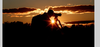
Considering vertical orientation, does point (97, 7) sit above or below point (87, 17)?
above

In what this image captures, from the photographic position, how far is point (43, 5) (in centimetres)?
349

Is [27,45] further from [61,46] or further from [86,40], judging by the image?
[86,40]

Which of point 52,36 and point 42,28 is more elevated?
point 42,28

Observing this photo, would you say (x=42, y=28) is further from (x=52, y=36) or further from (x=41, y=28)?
(x=52, y=36)

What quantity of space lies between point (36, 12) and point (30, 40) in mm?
905

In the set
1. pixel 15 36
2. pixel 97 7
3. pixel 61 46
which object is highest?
pixel 97 7

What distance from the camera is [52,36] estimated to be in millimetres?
3486

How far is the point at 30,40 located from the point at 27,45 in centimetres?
19

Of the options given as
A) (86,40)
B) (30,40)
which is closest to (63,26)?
(86,40)

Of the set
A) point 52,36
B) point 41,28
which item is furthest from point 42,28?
point 52,36

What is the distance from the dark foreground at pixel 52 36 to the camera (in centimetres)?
349

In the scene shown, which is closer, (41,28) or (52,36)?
(52,36)

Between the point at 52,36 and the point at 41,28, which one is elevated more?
the point at 41,28

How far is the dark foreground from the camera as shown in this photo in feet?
11.5
